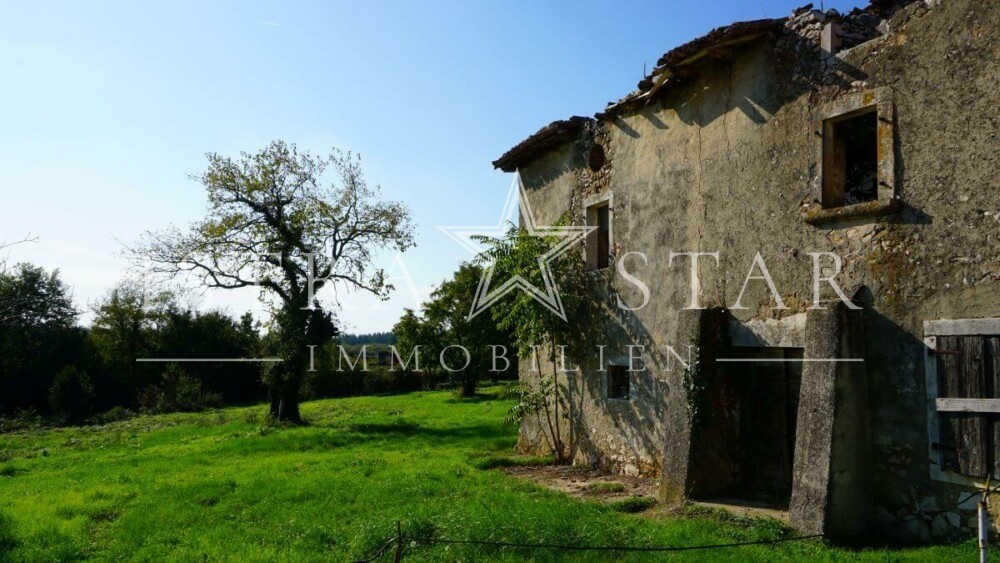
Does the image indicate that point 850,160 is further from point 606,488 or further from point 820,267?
point 606,488

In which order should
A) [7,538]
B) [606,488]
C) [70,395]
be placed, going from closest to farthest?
[7,538] < [606,488] < [70,395]

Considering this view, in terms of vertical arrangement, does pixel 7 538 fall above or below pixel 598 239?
below

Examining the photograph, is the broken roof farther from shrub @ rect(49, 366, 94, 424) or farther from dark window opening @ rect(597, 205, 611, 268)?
shrub @ rect(49, 366, 94, 424)

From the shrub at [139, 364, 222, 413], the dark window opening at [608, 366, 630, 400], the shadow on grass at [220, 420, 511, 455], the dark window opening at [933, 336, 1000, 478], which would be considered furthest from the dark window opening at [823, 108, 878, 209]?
the shrub at [139, 364, 222, 413]

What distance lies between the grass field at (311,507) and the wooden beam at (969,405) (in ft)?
4.22

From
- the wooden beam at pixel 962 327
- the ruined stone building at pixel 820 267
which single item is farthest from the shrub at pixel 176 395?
the wooden beam at pixel 962 327

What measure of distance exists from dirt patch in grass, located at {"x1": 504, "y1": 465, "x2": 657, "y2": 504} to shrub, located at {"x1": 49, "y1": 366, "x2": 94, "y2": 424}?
2691 centimetres

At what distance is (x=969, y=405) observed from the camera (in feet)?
21.2

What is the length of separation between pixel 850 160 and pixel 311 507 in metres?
9.02

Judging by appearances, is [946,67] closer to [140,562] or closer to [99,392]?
[140,562]

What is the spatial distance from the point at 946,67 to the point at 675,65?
3799 mm

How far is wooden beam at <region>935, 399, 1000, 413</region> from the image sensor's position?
20.6 ft

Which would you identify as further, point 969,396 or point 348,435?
point 348,435

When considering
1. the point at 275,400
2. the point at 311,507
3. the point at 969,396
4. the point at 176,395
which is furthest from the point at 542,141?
the point at 176,395
